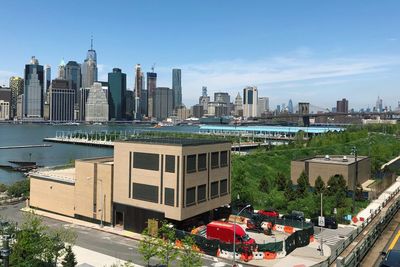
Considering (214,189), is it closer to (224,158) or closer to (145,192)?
(224,158)

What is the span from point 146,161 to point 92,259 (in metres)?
11.8

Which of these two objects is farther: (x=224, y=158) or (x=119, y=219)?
(x=224, y=158)

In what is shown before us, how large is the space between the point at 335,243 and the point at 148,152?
2143 centimetres

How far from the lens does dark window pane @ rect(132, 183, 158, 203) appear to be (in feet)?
139

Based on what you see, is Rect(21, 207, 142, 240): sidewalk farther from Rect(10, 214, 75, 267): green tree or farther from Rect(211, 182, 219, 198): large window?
Rect(10, 214, 75, 267): green tree

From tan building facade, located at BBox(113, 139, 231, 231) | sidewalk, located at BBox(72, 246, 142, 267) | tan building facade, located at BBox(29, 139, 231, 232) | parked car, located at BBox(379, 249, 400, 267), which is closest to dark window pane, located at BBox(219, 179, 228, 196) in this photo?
tan building facade, located at BBox(29, 139, 231, 232)

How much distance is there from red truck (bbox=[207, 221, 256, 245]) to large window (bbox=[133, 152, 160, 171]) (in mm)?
8564

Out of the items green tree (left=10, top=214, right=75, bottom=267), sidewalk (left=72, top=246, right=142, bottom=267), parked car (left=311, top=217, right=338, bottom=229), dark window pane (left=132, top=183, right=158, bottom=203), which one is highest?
dark window pane (left=132, top=183, right=158, bottom=203)

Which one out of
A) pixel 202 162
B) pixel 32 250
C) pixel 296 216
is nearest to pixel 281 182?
pixel 296 216

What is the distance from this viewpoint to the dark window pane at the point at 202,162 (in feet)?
141

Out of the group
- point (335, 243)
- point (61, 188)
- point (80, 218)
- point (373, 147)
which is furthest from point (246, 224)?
point (373, 147)

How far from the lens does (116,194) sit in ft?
149

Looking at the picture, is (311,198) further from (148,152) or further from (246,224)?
(148,152)

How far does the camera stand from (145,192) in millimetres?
43094
